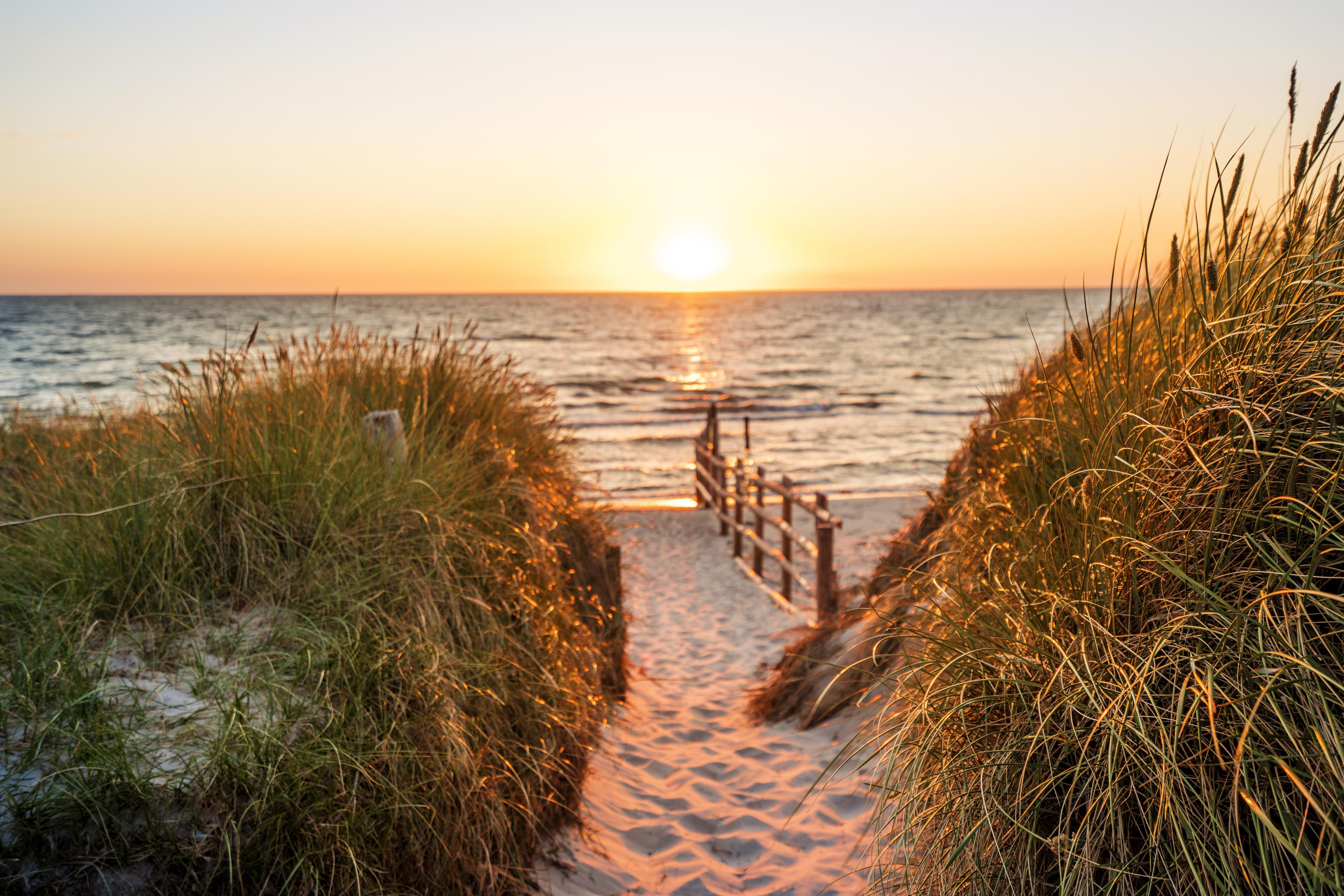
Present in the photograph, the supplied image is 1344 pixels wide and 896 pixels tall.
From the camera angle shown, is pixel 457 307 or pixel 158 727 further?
pixel 457 307

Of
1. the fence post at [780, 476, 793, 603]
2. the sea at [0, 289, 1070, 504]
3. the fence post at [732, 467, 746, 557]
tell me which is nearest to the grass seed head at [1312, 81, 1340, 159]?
the sea at [0, 289, 1070, 504]

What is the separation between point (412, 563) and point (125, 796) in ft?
4.24

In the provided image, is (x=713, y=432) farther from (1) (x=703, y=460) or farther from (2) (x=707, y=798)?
(2) (x=707, y=798)

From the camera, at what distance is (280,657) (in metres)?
2.75

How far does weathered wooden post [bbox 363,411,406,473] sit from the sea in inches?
24.1

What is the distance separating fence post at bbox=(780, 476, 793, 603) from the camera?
9.74 m

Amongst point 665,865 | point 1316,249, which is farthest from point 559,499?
point 1316,249

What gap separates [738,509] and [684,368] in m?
34.0

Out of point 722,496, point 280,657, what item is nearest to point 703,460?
point 722,496

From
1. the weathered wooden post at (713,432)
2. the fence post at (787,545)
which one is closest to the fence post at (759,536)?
the fence post at (787,545)

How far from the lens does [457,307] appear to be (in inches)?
4031

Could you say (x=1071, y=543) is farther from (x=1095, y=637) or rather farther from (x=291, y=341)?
(x=291, y=341)

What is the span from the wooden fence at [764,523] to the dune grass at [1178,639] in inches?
198

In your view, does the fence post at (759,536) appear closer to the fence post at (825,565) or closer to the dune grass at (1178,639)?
the fence post at (825,565)
